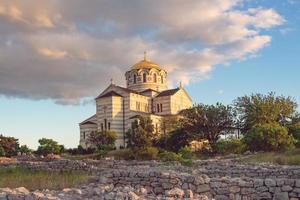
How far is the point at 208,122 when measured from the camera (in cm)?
5625

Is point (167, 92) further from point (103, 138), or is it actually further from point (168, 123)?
point (103, 138)

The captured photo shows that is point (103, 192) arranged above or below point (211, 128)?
below

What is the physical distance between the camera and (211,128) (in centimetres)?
5616

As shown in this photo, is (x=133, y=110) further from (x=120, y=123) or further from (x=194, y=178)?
(x=194, y=178)

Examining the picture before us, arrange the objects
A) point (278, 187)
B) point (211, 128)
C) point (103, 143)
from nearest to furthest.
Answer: point (278, 187) < point (211, 128) < point (103, 143)

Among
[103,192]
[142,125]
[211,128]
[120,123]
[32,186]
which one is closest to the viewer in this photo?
[103,192]

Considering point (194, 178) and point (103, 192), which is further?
point (194, 178)

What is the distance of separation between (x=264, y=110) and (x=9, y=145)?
32881mm

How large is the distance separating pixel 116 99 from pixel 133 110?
320 cm

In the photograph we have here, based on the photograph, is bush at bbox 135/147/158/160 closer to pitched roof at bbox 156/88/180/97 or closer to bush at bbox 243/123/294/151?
bush at bbox 243/123/294/151

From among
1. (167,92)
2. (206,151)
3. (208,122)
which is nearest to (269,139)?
(206,151)

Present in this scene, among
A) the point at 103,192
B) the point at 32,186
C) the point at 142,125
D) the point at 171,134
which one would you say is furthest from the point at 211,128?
the point at 103,192

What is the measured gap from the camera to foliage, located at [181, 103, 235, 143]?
56000mm

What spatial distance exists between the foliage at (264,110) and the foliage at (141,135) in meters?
12.0
